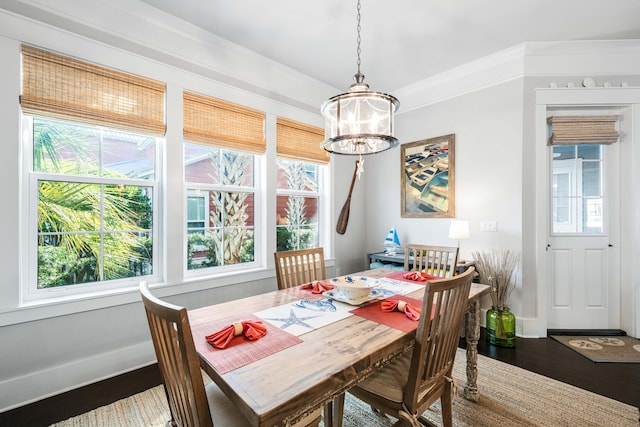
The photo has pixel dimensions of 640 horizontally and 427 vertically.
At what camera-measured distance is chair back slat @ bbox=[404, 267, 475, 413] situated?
1.14m

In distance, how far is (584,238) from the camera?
2.98m

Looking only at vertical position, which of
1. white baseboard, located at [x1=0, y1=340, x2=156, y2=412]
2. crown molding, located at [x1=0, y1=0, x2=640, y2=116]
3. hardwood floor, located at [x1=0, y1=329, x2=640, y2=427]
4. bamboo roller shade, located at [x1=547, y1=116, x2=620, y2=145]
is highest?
crown molding, located at [x1=0, y1=0, x2=640, y2=116]

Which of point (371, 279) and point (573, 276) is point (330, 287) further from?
point (573, 276)

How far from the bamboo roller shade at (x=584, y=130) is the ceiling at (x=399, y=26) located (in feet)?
2.36

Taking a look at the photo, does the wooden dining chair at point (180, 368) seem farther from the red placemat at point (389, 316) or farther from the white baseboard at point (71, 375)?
the white baseboard at point (71, 375)

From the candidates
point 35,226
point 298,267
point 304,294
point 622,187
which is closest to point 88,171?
point 35,226

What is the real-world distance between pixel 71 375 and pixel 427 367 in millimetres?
2377

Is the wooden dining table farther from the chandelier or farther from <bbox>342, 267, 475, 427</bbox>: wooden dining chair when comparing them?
the chandelier

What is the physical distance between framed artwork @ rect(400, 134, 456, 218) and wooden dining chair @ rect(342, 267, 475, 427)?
2291 mm

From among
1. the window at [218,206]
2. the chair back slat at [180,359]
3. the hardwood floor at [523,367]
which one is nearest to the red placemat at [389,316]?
the chair back slat at [180,359]

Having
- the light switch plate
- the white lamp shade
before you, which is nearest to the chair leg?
the white lamp shade

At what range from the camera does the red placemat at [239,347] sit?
1.01 metres

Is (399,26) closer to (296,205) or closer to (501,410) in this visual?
(296,205)

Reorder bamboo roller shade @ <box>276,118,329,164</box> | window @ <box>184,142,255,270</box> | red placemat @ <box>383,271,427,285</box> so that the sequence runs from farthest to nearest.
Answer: bamboo roller shade @ <box>276,118,329,164</box> → window @ <box>184,142,255,270</box> → red placemat @ <box>383,271,427,285</box>
